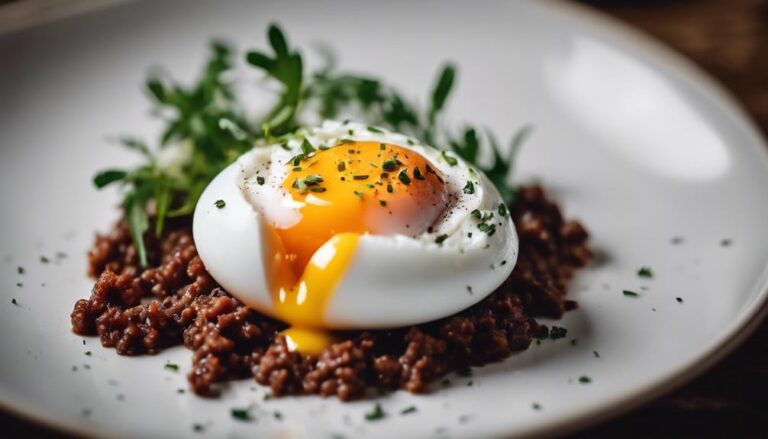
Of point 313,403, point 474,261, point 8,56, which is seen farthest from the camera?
point 8,56

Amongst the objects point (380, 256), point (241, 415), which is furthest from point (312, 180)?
point (241, 415)

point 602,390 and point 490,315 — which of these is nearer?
point 602,390

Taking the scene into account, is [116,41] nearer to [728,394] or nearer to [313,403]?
[313,403]

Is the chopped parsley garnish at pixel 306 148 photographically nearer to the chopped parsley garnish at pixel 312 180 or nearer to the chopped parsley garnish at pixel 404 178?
the chopped parsley garnish at pixel 312 180

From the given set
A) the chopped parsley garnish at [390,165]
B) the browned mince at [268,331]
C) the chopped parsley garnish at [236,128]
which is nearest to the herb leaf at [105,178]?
the chopped parsley garnish at [236,128]

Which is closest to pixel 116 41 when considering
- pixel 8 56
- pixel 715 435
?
pixel 8 56

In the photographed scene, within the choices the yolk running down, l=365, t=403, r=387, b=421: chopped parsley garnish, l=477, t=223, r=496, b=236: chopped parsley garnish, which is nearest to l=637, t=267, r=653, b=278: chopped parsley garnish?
l=477, t=223, r=496, b=236: chopped parsley garnish

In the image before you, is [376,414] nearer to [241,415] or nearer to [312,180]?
[241,415]

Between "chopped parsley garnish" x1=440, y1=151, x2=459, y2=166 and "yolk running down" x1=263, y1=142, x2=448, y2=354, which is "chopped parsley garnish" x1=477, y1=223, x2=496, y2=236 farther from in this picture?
"chopped parsley garnish" x1=440, y1=151, x2=459, y2=166
